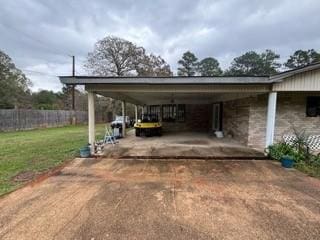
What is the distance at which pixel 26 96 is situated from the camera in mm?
24734

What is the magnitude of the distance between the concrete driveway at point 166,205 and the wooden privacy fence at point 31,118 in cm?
1257

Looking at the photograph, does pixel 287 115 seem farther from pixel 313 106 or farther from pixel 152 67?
pixel 152 67

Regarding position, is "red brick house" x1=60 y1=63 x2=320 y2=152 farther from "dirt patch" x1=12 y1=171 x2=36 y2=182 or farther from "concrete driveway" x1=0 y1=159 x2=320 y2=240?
"concrete driveway" x1=0 y1=159 x2=320 y2=240

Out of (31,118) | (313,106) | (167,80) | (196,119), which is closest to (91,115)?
(167,80)

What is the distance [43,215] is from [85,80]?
4.20m

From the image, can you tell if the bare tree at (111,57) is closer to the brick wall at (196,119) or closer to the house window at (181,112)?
the house window at (181,112)

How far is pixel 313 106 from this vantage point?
8.30 metres

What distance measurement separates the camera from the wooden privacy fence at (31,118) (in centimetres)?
1489

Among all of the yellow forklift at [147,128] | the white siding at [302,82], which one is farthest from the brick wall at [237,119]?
the yellow forklift at [147,128]

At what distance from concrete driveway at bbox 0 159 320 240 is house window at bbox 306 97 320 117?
4023 mm

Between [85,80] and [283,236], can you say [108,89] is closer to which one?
[85,80]

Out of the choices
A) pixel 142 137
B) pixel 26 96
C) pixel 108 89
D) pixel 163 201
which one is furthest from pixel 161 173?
pixel 26 96

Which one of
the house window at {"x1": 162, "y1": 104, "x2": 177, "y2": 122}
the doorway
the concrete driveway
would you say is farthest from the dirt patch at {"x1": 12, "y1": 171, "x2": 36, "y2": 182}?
the house window at {"x1": 162, "y1": 104, "x2": 177, "y2": 122}

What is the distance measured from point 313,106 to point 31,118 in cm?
1875
